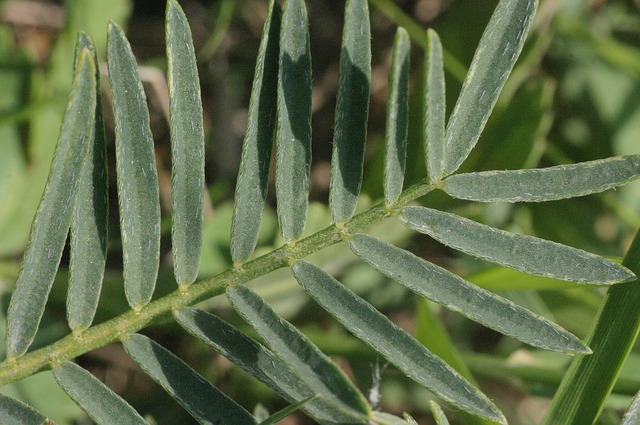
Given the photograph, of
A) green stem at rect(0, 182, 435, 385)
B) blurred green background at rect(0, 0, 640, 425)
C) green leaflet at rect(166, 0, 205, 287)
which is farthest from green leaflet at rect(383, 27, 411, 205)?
blurred green background at rect(0, 0, 640, 425)

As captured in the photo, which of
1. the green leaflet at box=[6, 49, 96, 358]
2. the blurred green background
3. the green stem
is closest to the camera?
the green leaflet at box=[6, 49, 96, 358]

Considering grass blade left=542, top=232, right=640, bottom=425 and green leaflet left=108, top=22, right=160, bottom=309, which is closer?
green leaflet left=108, top=22, right=160, bottom=309

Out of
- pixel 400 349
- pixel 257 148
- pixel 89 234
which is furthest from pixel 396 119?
pixel 89 234

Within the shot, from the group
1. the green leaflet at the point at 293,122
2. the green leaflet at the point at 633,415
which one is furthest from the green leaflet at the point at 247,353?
the green leaflet at the point at 633,415

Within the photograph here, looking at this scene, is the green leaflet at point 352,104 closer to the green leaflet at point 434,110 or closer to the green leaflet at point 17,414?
the green leaflet at point 434,110

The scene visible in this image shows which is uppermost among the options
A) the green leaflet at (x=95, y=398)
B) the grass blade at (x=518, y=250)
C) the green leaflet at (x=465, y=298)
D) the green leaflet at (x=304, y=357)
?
the grass blade at (x=518, y=250)

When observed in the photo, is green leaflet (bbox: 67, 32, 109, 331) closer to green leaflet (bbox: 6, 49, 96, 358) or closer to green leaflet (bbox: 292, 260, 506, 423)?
green leaflet (bbox: 6, 49, 96, 358)
